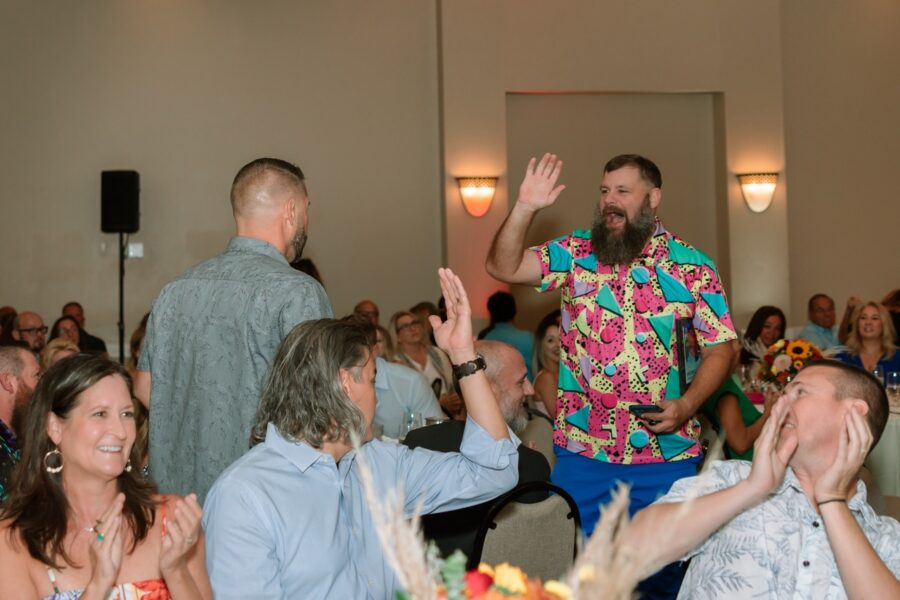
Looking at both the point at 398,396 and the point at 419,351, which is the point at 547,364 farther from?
the point at 419,351

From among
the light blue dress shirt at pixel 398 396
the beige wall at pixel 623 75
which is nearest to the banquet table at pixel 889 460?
the light blue dress shirt at pixel 398 396

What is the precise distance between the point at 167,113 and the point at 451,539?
7.77 meters

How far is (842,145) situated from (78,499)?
Result: 9856 mm

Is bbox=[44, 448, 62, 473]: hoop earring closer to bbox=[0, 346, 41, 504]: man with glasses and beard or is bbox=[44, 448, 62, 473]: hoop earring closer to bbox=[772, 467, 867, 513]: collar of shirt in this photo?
bbox=[0, 346, 41, 504]: man with glasses and beard

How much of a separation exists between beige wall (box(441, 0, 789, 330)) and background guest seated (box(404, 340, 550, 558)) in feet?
19.4

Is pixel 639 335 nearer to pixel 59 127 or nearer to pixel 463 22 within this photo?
pixel 463 22

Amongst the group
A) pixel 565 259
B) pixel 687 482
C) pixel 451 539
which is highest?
pixel 565 259

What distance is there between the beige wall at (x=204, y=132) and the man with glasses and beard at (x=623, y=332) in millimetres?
6562

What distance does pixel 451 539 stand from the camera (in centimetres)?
314

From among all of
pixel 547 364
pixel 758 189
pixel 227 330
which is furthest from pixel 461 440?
pixel 758 189

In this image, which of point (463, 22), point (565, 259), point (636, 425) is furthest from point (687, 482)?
point (463, 22)

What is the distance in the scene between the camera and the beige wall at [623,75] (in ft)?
32.6

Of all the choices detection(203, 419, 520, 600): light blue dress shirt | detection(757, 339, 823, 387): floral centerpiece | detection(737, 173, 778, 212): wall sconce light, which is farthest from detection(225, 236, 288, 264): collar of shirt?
detection(737, 173, 778, 212): wall sconce light

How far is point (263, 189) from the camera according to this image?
3168mm
